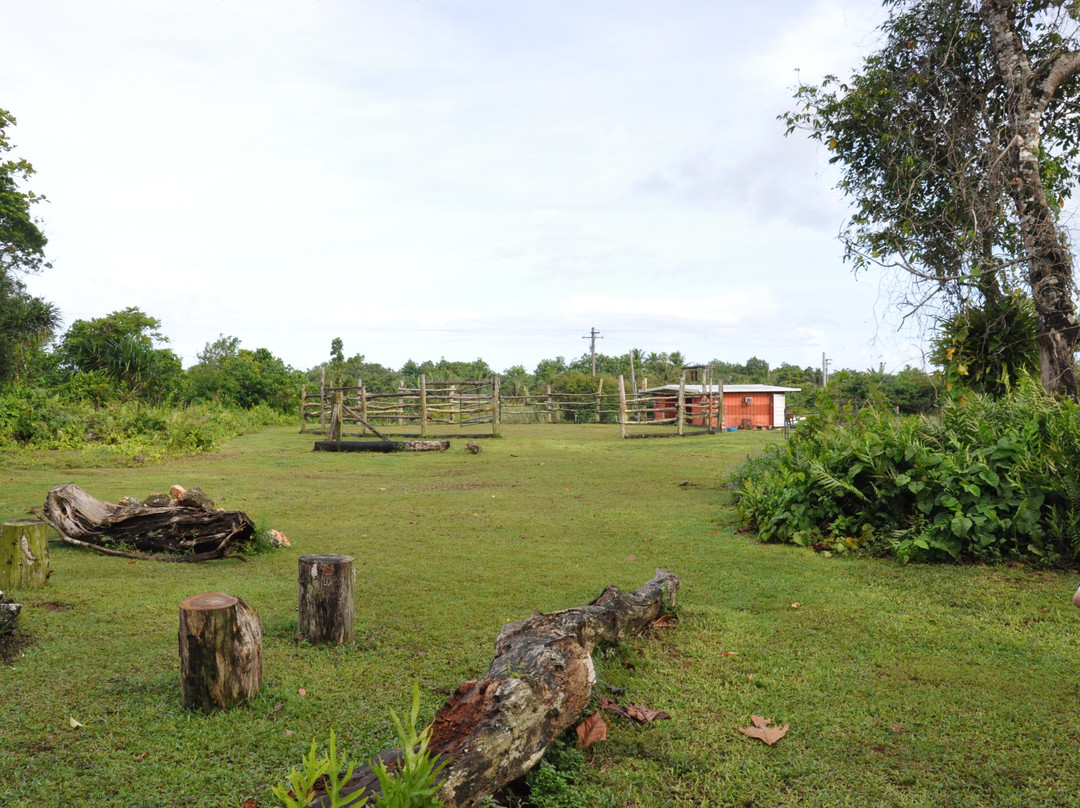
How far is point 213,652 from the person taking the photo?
324 cm

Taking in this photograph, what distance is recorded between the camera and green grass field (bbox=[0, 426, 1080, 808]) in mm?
2754

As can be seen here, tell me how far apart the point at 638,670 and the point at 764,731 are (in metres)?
0.81

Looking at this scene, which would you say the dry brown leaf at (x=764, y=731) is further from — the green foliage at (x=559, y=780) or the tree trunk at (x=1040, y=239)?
the tree trunk at (x=1040, y=239)

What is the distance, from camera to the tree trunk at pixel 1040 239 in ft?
25.1

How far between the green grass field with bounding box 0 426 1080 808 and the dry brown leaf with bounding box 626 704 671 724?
6 centimetres

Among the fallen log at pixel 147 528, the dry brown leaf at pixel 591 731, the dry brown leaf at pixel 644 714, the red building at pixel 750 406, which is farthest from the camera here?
the red building at pixel 750 406

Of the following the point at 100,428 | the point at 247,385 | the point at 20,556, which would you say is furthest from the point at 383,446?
the point at 247,385

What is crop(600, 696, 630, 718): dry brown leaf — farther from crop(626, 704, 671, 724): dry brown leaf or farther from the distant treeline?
the distant treeline

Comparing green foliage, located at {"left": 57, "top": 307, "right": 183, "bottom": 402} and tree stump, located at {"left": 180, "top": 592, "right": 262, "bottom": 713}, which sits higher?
green foliage, located at {"left": 57, "top": 307, "right": 183, "bottom": 402}

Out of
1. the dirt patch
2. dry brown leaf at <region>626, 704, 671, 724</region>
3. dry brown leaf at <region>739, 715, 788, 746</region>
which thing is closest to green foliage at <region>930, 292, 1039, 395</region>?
dry brown leaf at <region>739, 715, 788, 746</region>

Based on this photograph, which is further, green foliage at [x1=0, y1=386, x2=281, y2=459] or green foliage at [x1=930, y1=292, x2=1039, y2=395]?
green foliage at [x1=0, y1=386, x2=281, y2=459]

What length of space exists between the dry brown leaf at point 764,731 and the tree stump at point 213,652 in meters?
2.23

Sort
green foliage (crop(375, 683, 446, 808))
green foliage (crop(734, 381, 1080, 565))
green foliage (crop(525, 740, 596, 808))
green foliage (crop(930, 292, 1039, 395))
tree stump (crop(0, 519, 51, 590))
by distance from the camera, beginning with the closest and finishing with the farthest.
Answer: green foliage (crop(375, 683, 446, 808)) < green foliage (crop(525, 740, 596, 808)) < tree stump (crop(0, 519, 51, 590)) < green foliage (crop(734, 381, 1080, 565)) < green foliage (crop(930, 292, 1039, 395))

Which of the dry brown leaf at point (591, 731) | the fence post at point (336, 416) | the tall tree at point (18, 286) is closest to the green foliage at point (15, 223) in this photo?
the tall tree at point (18, 286)
